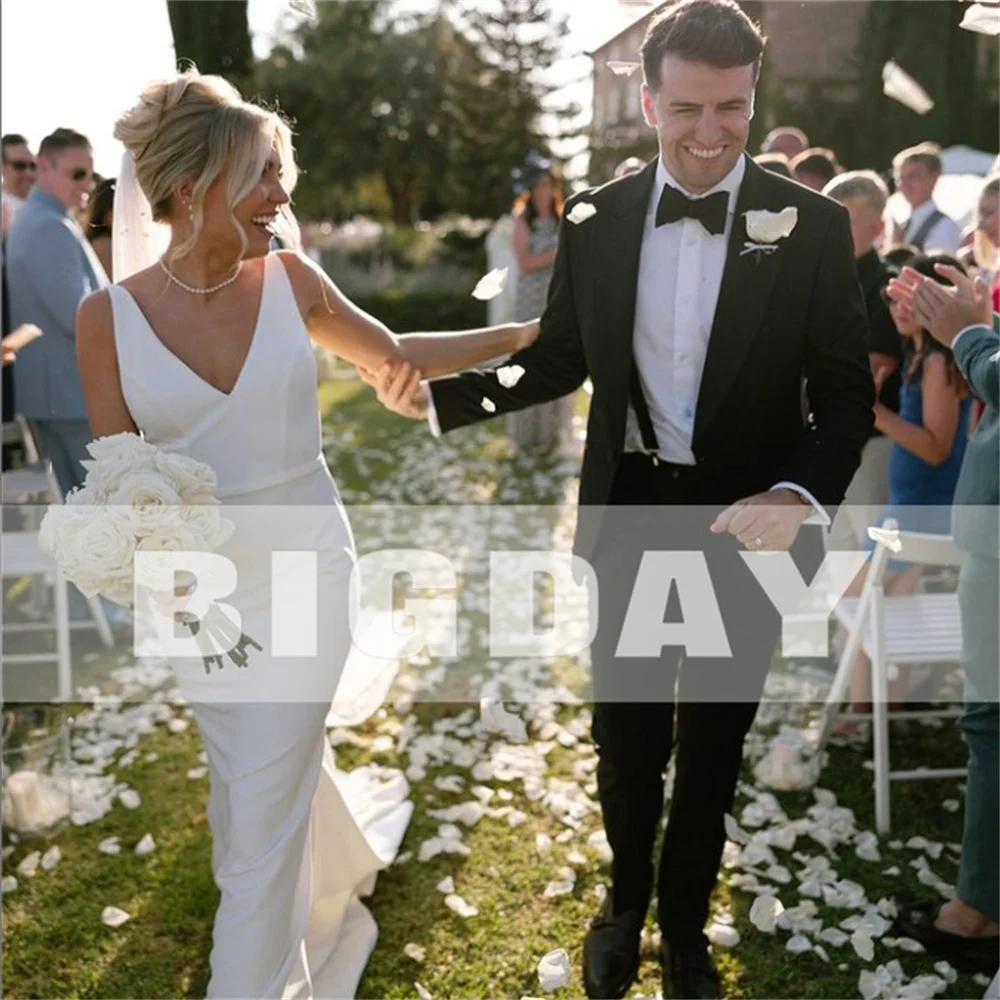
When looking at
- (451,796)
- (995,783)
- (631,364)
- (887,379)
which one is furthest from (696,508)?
(887,379)

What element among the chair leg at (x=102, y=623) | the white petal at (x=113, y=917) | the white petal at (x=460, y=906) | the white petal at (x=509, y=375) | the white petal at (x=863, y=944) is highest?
the white petal at (x=509, y=375)

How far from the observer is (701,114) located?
2.59 meters

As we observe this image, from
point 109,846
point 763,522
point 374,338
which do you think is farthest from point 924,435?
point 109,846

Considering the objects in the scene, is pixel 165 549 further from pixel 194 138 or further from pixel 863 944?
pixel 863 944

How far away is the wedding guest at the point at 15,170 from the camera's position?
7.26 m

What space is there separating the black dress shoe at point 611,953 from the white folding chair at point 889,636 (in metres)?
1.13

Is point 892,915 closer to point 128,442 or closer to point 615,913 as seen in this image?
point 615,913

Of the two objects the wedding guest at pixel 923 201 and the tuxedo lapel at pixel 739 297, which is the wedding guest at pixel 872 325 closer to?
the tuxedo lapel at pixel 739 297

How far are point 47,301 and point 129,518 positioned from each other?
142 inches

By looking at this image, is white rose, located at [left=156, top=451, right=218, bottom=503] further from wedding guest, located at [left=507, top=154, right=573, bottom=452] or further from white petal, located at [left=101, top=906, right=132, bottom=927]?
wedding guest, located at [left=507, top=154, right=573, bottom=452]

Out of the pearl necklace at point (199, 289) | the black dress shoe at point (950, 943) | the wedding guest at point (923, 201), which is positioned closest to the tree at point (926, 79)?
the wedding guest at point (923, 201)

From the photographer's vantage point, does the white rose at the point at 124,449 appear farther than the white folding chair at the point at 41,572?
No

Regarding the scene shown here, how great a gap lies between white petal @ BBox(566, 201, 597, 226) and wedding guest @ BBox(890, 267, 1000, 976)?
899 millimetres

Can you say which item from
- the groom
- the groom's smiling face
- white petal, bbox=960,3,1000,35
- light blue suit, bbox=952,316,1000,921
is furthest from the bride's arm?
white petal, bbox=960,3,1000,35
